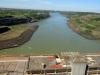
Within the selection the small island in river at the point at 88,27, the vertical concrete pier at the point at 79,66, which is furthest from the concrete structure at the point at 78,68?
the small island in river at the point at 88,27

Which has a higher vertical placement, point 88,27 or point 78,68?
point 78,68

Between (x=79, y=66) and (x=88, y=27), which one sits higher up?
(x=79, y=66)

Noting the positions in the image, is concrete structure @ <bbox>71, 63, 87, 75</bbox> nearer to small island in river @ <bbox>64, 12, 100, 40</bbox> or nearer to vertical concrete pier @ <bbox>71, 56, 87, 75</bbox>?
vertical concrete pier @ <bbox>71, 56, 87, 75</bbox>

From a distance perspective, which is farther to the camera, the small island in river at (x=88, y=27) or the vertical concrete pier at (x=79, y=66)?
the small island in river at (x=88, y=27)

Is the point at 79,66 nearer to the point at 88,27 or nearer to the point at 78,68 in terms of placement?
the point at 78,68

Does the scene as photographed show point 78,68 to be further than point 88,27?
No

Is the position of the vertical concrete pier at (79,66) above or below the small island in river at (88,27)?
above

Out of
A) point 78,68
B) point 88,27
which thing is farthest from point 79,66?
point 88,27

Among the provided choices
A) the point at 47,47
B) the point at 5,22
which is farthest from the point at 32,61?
the point at 5,22

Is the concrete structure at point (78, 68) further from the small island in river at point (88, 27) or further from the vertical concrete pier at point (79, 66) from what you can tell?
the small island in river at point (88, 27)

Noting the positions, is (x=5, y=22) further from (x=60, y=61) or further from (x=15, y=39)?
(x=60, y=61)

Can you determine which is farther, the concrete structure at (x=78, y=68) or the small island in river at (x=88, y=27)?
the small island in river at (x=88, y=27)
